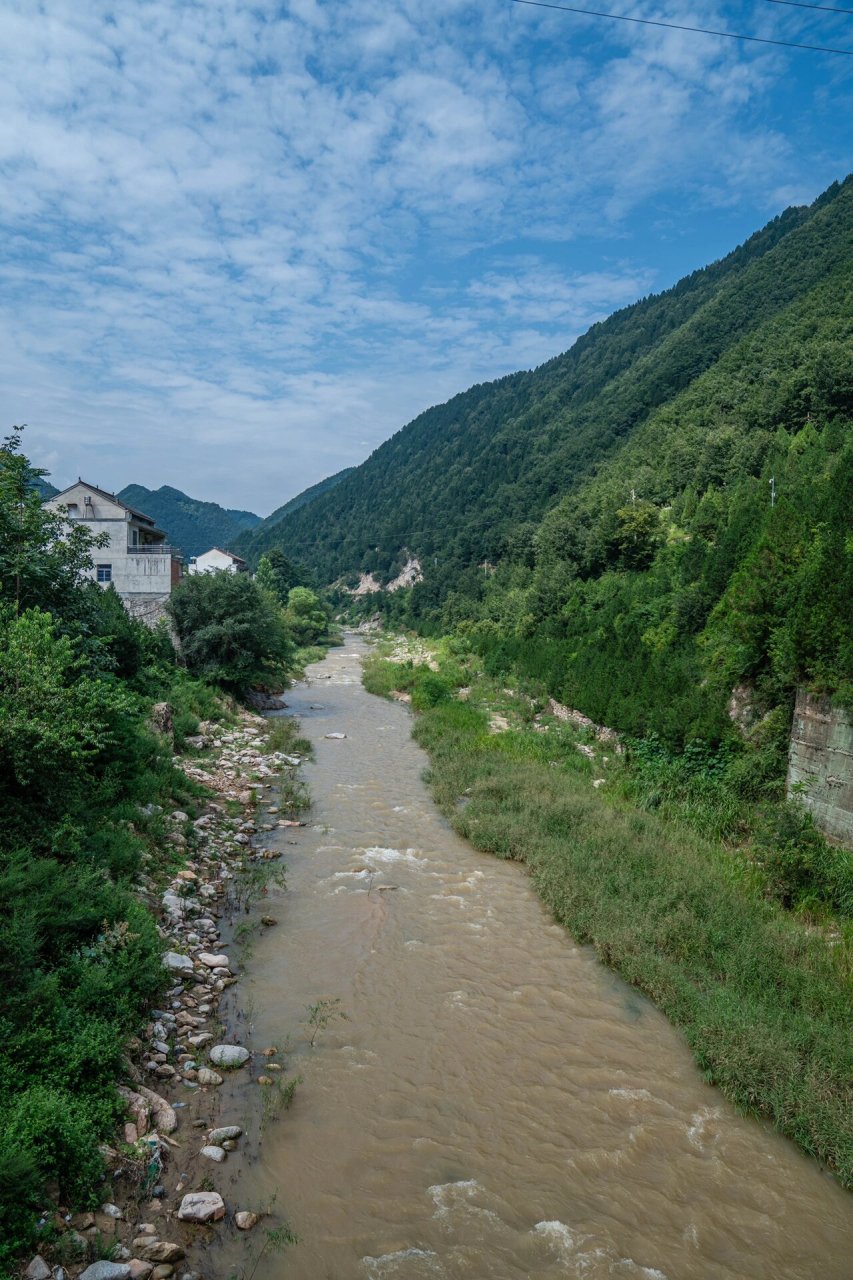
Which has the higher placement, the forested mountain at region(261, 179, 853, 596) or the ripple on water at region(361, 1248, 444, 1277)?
the forested mountain at region(261, 179, 853, 596)

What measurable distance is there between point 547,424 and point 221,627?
80.4 metres

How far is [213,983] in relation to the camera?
7707mm

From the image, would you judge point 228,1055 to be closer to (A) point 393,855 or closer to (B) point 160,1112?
(B) point 160,1112

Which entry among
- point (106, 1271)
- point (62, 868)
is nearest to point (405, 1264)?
point (106, 1271)

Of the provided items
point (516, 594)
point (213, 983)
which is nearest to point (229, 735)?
point (213, 983)

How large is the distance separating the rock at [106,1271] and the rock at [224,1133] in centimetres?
132

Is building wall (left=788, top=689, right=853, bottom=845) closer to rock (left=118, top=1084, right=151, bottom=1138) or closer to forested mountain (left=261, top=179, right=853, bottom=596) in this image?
rock (left=118, top=1084, right=151, bottom=1138)

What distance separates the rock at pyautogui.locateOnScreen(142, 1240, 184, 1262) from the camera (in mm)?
4352

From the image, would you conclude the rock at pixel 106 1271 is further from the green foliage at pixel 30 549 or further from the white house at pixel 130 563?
the white house at pixel 130 563

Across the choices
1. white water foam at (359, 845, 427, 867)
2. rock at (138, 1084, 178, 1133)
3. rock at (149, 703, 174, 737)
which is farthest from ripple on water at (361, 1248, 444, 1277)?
rock at (149, 703, 174, 737)

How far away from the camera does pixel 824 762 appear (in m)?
10.1

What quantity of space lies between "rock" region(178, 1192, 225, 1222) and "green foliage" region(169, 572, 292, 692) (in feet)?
66.0

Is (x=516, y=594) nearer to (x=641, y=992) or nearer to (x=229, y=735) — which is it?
(x=229, y=735)

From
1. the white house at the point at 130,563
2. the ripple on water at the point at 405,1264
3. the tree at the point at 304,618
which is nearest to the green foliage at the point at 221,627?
the white house at the point at 130,563
